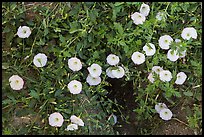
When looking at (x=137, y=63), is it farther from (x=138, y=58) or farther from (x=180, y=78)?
(x=180, y=78)


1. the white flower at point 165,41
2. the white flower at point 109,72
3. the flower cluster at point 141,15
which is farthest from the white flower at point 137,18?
the white flower at point 109,72

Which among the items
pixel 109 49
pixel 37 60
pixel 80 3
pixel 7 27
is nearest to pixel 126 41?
pixel 109 49

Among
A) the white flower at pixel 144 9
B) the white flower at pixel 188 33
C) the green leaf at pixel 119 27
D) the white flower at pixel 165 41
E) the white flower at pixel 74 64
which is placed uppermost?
the white flower at pixel 144 9

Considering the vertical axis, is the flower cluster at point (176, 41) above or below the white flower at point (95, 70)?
above

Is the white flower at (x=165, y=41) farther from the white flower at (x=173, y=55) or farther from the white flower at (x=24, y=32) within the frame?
the white flower at (x=24, y=32)

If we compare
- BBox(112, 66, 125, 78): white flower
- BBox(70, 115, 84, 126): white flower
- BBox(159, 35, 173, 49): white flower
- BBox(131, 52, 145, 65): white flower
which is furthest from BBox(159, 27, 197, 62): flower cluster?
BBox(70, 115, 84, 126): white flower

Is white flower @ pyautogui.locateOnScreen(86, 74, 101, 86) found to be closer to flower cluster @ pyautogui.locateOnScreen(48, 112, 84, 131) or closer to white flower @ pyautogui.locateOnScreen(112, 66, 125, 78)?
white flower @ pyautogui.locateOnScreen(112, 66, 125, 78)
